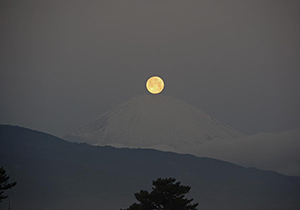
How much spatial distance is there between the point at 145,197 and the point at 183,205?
112 inches

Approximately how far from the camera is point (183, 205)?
43.9 metres

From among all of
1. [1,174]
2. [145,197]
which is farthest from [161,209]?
[1,174]

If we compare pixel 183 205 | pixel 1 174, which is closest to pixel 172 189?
pixel 183 205

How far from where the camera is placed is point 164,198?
44.6 meters

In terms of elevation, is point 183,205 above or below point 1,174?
below

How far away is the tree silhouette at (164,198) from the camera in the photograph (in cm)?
4400

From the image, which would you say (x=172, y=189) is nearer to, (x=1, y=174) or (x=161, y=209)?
(x=161, y=209)

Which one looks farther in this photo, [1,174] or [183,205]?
[1,174]

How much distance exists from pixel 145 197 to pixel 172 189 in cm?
207

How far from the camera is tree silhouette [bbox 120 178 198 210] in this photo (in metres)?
44.0

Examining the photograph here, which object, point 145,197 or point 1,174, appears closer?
point 145,197

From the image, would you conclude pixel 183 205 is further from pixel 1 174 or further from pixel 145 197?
pixel 1 174

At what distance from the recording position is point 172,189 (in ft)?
144

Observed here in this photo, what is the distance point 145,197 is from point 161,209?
4.92ft
